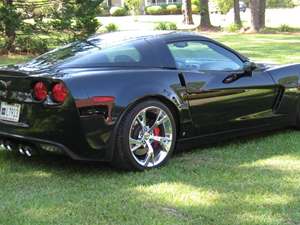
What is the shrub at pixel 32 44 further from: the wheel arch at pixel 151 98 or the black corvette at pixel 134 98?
the wheel arch at pixel 151 98

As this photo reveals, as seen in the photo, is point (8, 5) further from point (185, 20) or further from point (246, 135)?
point (185, 20)

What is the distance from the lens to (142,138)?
5.54 m

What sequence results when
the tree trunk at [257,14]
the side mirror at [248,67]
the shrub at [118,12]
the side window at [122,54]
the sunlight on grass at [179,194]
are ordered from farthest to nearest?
the shrub at [118,12] → the tree trunk at [257,14] → the side mirror at [248,67] → the side window at [122,54] → the sunlight on grass at [179,194]

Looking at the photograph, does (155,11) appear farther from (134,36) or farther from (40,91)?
(40,91)

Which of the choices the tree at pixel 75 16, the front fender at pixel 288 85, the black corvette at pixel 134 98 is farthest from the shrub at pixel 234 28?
the black corvette at pixel 134 98

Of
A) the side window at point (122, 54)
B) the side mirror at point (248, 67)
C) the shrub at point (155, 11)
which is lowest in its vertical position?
the shrub at point (155, 11)

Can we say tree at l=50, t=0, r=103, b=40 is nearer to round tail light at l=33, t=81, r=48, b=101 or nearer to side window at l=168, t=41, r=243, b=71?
side window at l=168, t=41, r=243, b=71

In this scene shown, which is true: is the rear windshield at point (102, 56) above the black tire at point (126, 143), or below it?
above

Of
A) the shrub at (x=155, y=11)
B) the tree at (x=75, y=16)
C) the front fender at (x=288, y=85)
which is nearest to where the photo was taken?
the front fender at (x=288, y=85)

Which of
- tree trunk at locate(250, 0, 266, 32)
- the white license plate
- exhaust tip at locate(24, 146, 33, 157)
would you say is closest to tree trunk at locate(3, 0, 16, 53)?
the white license plate

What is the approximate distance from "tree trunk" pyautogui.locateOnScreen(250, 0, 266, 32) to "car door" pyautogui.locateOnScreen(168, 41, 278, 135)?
23123mm

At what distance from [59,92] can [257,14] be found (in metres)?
25.2

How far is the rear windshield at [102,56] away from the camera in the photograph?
18.4 feet

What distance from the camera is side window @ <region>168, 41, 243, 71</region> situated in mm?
6129
